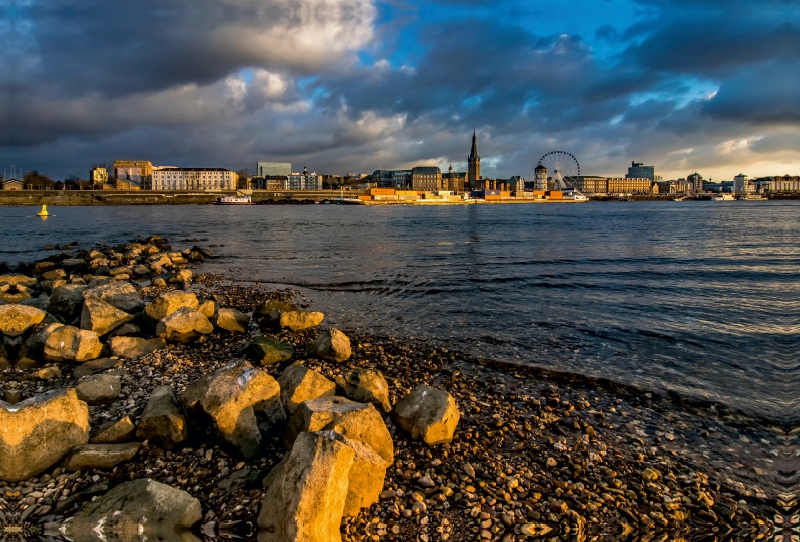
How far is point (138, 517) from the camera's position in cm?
360

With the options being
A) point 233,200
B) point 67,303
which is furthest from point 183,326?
point 233,200

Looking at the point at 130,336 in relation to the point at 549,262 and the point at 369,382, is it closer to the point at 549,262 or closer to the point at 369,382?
the point at 369,382

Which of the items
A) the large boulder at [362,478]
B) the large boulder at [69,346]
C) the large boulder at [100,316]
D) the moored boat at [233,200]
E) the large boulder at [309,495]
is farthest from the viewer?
the moored boat at [233,200]

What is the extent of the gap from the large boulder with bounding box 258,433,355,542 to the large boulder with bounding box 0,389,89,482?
7.59ft

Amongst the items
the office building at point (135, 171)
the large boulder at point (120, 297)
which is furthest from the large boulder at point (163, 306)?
the office building at point (135, 171)

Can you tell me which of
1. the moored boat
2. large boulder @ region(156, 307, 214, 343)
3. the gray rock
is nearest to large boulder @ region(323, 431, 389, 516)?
the gray rock

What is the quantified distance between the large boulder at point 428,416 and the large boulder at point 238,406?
1343 millimetres

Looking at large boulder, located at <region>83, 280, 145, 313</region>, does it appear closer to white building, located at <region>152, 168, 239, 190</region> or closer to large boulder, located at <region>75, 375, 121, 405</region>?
large boulder, located at <region>75, 375, 121, 405</region>

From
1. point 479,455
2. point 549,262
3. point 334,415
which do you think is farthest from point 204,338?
point 549,262

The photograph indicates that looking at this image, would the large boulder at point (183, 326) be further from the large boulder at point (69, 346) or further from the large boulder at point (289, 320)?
the large boulder at point (289, 320)

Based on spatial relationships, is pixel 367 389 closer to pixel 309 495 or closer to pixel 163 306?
pixel 309 495

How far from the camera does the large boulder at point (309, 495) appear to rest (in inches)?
133

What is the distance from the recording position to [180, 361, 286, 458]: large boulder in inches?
186

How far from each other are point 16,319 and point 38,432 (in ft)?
15.7
